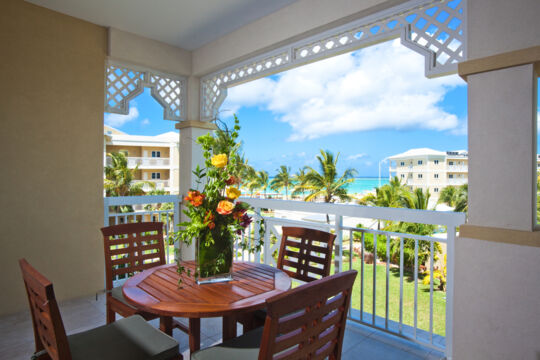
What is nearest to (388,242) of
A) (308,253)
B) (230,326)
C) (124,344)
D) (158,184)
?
(308,253)

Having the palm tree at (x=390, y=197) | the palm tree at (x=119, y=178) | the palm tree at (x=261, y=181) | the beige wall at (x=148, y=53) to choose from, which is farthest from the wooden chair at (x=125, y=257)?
the palm tree at (x=261, y=181)

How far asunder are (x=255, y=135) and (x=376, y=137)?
15588 millimetres

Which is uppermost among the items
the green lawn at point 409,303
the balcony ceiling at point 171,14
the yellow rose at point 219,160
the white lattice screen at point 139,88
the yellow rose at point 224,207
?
the balcony ceiling at point 171,14

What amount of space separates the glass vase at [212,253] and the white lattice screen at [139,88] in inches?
97.3

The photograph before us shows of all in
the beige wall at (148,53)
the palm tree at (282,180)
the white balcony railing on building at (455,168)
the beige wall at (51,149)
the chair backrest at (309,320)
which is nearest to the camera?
the chair backrest at (309,320)

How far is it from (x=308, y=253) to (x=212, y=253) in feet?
2.57

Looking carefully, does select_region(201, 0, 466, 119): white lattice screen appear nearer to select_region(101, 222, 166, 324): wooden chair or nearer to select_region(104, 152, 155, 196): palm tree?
select_region(101, 222, 166, 324): wooden chair

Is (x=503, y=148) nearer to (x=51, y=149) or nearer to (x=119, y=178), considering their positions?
(x=51, y=149)

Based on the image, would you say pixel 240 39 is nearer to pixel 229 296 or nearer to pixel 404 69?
pixel 229 296

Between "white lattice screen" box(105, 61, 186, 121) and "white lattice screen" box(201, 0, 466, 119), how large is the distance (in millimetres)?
1273

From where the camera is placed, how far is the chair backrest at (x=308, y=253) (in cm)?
212

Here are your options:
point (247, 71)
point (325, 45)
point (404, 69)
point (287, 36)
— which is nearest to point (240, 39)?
point (247, 71)

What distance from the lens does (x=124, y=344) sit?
1491mm

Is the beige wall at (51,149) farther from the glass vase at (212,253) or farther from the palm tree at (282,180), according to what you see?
the palm tree at (282,180)
